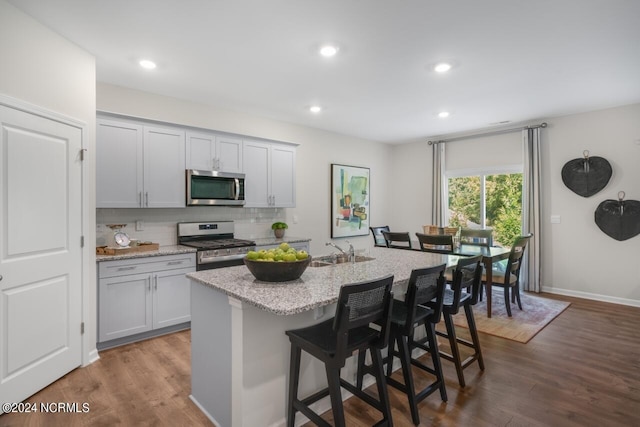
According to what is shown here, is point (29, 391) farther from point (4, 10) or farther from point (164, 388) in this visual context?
point (4, 10)

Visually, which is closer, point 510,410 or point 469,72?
point 510,410

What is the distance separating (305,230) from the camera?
544cm

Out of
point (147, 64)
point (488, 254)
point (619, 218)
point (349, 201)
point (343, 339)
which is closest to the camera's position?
point (343, 339)

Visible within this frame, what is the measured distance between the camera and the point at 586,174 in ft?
15.3

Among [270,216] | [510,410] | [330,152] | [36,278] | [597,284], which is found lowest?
[510,410]

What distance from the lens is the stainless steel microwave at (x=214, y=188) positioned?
3.86m

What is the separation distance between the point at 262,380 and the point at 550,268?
4994 millimetres

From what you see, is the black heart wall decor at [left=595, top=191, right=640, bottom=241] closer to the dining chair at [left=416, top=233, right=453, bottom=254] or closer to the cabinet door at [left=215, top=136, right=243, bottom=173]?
the dining chair at [left=416, top=233, right=453, bottom=254]

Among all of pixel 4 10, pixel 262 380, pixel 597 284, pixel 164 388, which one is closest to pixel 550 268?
pixel 597 284

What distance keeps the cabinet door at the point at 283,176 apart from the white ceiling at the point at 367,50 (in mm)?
634

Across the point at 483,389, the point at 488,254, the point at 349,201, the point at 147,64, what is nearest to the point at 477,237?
the point at 488,254

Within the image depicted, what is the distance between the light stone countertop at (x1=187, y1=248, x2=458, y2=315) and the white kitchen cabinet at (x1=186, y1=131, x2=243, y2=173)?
205 cm

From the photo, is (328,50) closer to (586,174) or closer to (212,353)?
(212,353)

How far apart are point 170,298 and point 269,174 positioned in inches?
79.9
